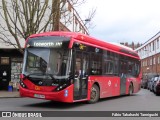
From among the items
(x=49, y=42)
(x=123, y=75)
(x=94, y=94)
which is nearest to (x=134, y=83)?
(x=123, y=75)

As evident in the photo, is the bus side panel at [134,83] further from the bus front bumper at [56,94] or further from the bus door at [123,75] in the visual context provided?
the bus front bumper at [56,94]

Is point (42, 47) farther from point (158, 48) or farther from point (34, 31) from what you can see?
point (158, 48)

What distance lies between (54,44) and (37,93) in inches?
Result: 86.0

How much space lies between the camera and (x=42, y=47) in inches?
616

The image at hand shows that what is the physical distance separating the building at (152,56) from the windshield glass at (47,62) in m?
60.3

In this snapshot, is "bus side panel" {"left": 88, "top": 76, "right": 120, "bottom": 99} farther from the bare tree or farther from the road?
the bare tree

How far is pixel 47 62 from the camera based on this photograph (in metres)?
15.3

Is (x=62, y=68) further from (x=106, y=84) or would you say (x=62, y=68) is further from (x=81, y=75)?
(x=106, y=84)

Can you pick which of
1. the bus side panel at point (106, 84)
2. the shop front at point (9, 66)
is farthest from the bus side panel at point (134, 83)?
the shop front at point (9, 66)

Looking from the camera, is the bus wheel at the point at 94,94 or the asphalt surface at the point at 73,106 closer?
the asphalt surface at the point at 73,106

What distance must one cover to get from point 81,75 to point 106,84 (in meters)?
3.38

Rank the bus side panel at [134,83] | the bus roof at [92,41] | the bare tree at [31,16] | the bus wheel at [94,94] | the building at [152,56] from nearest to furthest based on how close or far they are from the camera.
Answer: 1. the bus roof at [92,41]
2. the bus wheel at [94,94]
3. the bus side panel at [134,83]
4. the bare tree at [31,16]
5. the building at [152,56]

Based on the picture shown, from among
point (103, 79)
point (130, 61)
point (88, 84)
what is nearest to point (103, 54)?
point (103, 79)

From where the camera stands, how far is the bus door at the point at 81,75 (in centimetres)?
1572
